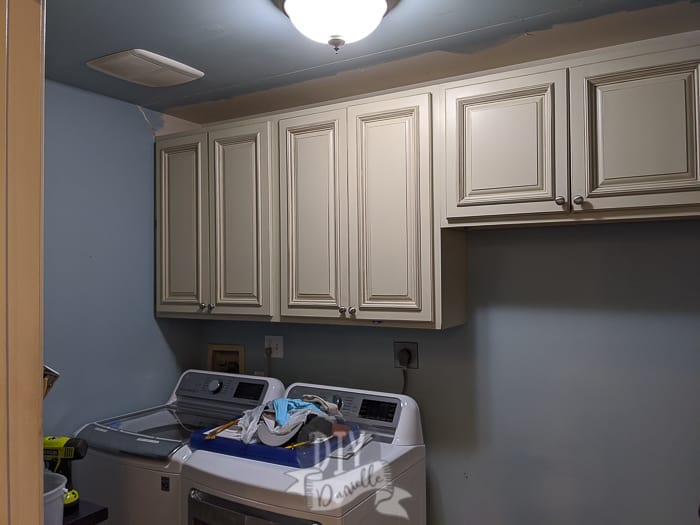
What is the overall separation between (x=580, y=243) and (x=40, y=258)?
6.02 feet

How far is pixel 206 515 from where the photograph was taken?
5.78 ft

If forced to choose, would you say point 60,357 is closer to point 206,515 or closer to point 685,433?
point 206,515

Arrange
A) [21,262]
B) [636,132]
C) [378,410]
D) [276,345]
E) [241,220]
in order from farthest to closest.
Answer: [276,345]
[241,220]
[378,410]
[636,132]
[21,262]

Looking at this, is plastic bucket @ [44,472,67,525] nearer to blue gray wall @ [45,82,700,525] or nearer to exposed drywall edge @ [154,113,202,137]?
blue gray wall @ [45,82,700,525]

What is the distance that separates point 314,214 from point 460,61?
0.79m

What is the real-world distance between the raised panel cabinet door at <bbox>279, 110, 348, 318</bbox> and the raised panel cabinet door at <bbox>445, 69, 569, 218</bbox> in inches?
17.6

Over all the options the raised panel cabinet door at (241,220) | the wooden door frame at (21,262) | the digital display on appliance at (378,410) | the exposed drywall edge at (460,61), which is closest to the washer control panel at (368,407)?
the digital display on appliance at (378,410)

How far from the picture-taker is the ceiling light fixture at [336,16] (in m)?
1.43

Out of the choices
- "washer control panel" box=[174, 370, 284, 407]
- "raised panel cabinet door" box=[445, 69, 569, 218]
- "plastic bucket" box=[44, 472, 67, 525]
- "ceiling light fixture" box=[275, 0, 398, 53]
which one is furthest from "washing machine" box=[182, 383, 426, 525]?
"ceiling light fixture" box=[275, 0, 398, 53]

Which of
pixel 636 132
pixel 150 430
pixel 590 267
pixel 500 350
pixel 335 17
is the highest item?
pixel 335 17

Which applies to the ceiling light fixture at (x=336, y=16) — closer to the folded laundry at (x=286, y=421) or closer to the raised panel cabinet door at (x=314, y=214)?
the raised panel cabinet door at (x=314, y=214)

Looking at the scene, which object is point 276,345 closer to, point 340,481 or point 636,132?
point 340,481

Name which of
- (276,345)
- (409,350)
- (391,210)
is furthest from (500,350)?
(276,345)

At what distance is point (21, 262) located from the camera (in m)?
0.47
